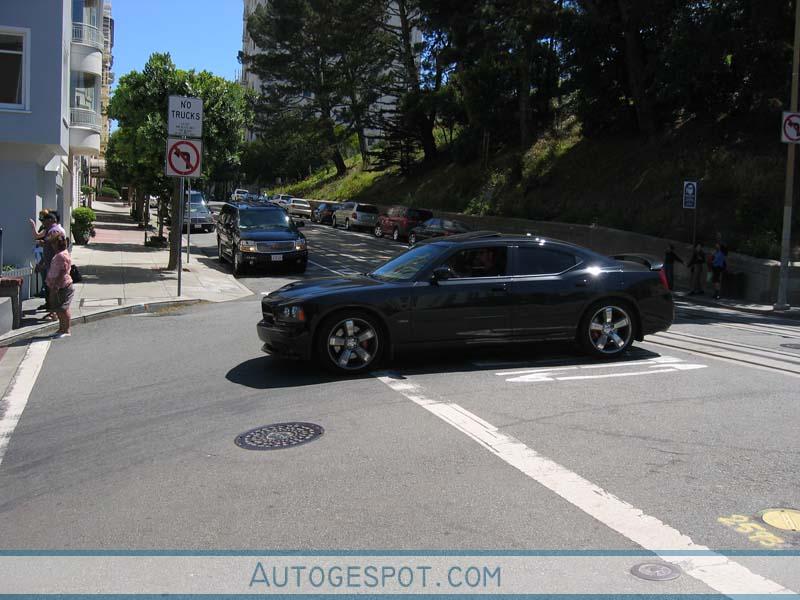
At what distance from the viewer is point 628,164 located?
32.3 metres

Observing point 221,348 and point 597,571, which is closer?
point 597,571

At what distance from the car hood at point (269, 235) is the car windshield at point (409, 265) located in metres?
11.7

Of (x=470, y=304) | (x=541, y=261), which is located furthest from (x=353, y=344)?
(x=541, y=261)

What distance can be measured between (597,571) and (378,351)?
16.1 feet

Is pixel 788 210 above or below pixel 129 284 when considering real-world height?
above

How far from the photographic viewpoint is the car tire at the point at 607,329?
9484 mm

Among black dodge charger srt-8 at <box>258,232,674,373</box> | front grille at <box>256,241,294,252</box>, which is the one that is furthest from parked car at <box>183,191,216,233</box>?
black dodge charger srt-8 at <box>258,232,674,373</box>

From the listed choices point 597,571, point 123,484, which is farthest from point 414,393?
point 597,571

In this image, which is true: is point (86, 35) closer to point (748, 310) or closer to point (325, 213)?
point (748, 310)

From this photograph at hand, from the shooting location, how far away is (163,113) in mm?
19922

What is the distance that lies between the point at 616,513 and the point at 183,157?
12573 millimetres

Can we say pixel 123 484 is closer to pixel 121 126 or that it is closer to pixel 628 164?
pixel 121 126

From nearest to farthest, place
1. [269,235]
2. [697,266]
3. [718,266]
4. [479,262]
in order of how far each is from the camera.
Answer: [479,262], [718,266], [269,235], [697,266]
